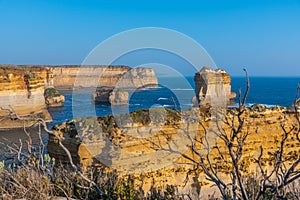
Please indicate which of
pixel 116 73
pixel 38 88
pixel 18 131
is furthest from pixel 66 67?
pixel 18 131

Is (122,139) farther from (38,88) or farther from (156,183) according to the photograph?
(38,88)

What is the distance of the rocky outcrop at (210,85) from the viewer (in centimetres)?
3650

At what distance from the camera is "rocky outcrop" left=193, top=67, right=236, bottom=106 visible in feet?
120

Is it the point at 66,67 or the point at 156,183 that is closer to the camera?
the point at 156,183

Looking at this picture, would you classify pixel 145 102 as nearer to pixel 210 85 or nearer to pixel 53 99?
pixel 53 99

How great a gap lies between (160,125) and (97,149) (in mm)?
2532

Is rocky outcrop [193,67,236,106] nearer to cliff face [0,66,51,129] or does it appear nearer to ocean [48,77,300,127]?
ocean [48,77,300,127]

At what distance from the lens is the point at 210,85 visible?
127 ft

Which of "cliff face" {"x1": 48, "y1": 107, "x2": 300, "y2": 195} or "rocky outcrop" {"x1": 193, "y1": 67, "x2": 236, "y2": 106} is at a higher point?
"rocky outcrop" {"x1": 193, "y1": 67, "x2": 236, "y2": 106}

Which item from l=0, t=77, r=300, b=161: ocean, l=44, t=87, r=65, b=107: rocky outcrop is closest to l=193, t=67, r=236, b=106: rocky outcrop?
l=0, t=77, r=300, b=161: ocean

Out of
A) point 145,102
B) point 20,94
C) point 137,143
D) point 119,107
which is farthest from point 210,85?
point 145,102

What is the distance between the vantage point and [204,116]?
1295cm

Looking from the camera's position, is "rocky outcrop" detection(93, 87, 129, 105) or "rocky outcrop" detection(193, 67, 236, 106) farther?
"rocky outcrop" detection(93, 87, 129, 105)

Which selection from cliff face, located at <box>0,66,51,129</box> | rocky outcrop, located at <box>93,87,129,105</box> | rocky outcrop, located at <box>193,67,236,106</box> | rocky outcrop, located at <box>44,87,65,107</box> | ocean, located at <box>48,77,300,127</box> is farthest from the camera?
rocky outcrop, located at <box>93,87,129,105</box>
